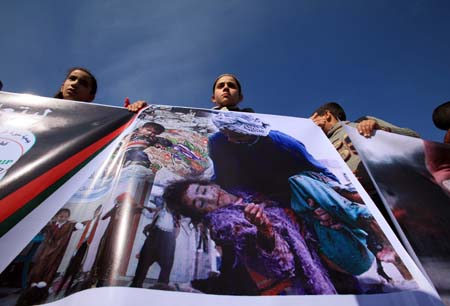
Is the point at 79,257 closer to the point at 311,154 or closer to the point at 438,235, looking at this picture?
the point at 311,154

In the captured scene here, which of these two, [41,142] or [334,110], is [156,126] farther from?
[334,110]

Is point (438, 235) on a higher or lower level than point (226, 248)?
higher

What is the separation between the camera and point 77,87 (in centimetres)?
235

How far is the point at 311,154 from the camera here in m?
1.54

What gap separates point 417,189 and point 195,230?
3.68ft

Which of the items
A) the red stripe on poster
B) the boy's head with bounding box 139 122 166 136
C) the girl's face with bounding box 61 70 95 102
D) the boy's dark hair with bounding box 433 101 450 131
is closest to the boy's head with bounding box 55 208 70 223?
the red stripe on poster

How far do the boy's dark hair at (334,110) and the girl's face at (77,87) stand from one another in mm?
1968

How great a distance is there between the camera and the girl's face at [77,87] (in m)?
2.31

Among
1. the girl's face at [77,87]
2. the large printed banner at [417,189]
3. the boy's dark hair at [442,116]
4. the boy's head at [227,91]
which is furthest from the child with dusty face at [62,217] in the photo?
the boy's dark hair at [442,116]

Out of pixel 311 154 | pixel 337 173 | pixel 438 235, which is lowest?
pixel 438 235

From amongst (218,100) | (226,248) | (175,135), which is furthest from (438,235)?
(218,100)

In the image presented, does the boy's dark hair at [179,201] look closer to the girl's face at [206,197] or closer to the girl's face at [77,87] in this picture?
the girl's face at [206,197]

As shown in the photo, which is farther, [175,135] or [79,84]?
[79,84]

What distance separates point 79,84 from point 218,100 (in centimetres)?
117
